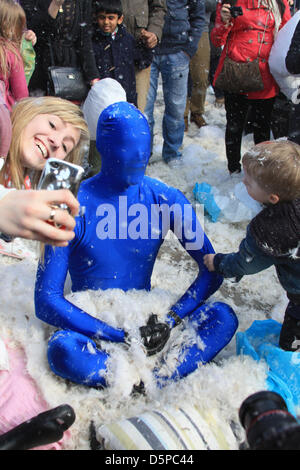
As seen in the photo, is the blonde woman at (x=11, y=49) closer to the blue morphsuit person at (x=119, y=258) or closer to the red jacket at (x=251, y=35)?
the blue morphsuit person at (x=119, y=258)

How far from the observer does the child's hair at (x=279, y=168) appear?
63.0 inches

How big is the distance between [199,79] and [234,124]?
66.9 inches

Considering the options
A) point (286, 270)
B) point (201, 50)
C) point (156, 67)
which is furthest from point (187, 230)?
point (201, 50)

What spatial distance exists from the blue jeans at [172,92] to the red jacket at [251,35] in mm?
688

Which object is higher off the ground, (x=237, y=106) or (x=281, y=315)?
(x=237, y=106)

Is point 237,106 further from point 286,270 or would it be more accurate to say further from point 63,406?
point 63,406

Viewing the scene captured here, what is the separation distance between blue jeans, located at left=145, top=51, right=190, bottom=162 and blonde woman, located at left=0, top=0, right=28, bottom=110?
5.23 ft

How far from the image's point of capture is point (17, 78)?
9.43 feet

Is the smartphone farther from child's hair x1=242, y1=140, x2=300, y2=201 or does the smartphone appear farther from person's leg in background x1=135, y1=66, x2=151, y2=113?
person's leg in background x1=135, y1=66, x2=151, y2=113

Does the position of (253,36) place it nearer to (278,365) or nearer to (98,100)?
(98,100)

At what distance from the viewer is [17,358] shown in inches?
70.7

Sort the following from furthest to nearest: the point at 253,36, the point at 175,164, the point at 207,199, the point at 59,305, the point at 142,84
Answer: the point at 175,164, the point at 142,84, the point at 207,199, the point at 253,36, the point at 59,305

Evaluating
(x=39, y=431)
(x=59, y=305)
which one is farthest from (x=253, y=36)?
(x=39, y=431)
